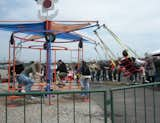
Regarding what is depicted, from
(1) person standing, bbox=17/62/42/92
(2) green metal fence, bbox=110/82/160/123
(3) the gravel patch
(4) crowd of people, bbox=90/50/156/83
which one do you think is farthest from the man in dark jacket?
(2) green metal fence, bbox=110/82/160/123

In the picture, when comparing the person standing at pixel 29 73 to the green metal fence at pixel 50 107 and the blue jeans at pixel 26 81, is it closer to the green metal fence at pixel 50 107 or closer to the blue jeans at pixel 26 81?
the blue jeans at pixel 26 81

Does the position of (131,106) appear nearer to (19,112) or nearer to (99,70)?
(19,112)

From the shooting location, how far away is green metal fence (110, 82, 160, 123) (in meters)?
5.85

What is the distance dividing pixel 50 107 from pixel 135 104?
1.88 m

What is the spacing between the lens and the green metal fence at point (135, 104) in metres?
5.85

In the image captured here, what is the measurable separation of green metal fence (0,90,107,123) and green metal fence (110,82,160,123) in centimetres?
26

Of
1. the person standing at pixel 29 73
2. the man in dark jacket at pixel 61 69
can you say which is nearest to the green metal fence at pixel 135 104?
the person standing at pixel 29 73

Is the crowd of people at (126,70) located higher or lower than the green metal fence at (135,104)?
higher

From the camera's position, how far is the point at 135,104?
Answer: 6.20 metres

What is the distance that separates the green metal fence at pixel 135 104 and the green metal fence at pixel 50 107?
256 mm

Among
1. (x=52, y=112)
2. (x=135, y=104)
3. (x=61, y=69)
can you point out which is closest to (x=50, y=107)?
(x=52, y=112)

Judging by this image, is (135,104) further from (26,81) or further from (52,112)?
(26,81)

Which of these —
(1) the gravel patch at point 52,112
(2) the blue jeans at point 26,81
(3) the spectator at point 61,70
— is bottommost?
(1) the gravel patch at point 52,112

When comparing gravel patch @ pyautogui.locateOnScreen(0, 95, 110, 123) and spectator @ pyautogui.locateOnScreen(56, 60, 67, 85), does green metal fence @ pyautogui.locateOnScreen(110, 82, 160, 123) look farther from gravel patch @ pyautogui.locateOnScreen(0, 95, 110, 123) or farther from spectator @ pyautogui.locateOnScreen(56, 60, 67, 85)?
spectator @ pyautogui.locateOnScreen(56, 60, 67, 85)
